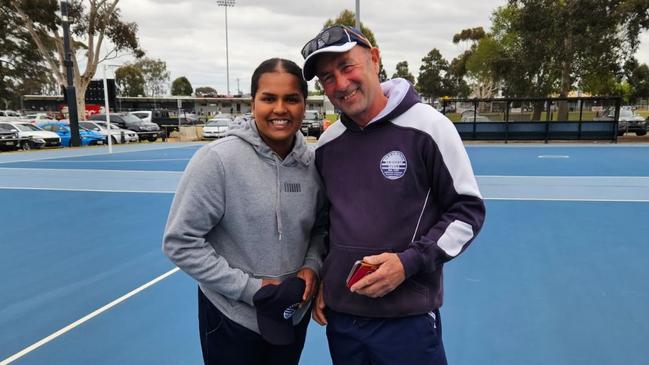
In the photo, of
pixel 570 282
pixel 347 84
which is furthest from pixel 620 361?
pixel 347 84

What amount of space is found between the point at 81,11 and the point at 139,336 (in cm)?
3357

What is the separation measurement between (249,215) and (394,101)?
75 centimetres

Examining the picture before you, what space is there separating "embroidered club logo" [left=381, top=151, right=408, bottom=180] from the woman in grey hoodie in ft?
1.15

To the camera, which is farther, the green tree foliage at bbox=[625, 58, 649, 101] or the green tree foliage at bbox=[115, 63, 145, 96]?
the green tree foliage at bbox=[115, 63, 145, 96]

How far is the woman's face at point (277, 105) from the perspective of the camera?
188 cm

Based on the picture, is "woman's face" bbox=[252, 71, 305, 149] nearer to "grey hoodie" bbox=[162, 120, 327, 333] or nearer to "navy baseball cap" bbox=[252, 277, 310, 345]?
"grey hoodie" bbox=[162, 120, 327, 333]

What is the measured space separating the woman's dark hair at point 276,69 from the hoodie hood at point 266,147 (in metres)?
0.13

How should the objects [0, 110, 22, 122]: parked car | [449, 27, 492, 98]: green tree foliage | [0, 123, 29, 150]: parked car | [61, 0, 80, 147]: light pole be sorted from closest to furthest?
1. [0, 123, 29, 150]: parked car
2. [61, 0, 80, 147]: light pole
3. [0, 110, 22, 122]: parked car
4. [449, 27, 492, 98]: green tree foliage

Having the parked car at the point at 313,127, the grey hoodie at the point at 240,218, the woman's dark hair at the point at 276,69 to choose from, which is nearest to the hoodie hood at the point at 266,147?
the grey hoodie at the point at 240,218

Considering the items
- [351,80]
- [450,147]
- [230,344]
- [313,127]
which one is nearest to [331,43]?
[351,80]

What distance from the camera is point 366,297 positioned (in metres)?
1.87

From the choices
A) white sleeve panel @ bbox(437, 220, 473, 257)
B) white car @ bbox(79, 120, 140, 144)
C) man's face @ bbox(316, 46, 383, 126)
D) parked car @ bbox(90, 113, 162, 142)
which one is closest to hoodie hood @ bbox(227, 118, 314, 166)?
man's face @ bbox(316, 46, 383, 126)

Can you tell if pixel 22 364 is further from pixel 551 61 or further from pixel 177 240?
pixel 551 61

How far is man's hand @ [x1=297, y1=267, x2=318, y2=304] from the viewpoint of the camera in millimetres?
1972
